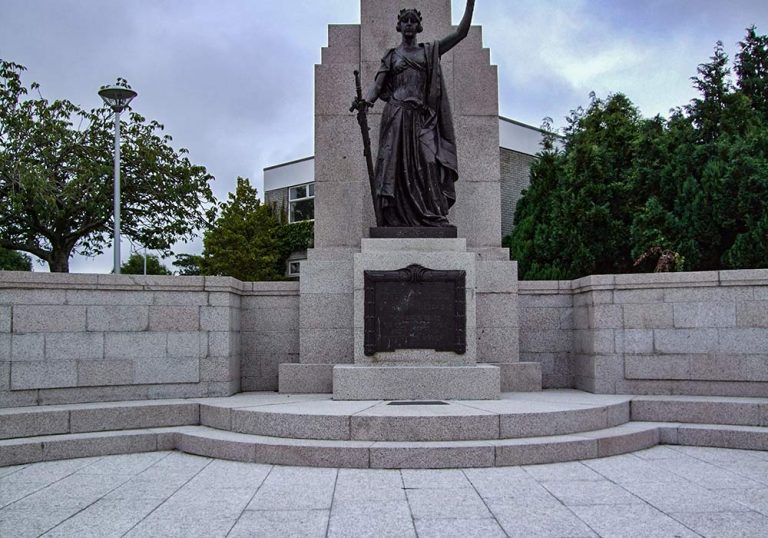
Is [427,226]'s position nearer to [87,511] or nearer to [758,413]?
[758,413]

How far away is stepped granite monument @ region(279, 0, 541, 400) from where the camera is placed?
364 inches

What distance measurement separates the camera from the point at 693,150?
21109 millimetres

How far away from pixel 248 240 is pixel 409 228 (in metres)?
29.3

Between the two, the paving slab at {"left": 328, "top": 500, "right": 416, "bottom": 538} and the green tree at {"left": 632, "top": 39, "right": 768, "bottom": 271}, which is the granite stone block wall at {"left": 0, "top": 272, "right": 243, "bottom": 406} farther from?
the green tree at {"left": 632, "top": 39, "right": 768, "bottom": 271}

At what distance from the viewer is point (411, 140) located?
10227 mm

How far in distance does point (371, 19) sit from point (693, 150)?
522 inches

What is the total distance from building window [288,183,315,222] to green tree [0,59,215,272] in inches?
613

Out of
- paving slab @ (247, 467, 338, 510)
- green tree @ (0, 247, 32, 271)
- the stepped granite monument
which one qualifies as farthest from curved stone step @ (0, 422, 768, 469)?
green tree @ (0, 247, 32, 271)

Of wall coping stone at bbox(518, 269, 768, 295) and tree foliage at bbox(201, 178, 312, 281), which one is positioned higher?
tree foliage at bbox(201, 178, 312, 281)

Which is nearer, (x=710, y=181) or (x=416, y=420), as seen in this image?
(x=416, y=420)

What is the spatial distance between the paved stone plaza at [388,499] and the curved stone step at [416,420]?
0.55 metres

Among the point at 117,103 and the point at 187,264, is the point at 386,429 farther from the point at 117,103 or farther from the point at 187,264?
the point at 187,264

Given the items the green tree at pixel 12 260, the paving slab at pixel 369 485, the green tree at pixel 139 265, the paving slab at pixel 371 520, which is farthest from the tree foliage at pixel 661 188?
the green tree at pixel 139 265

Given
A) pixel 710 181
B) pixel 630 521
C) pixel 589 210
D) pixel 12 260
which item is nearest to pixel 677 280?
pixel 630 521
